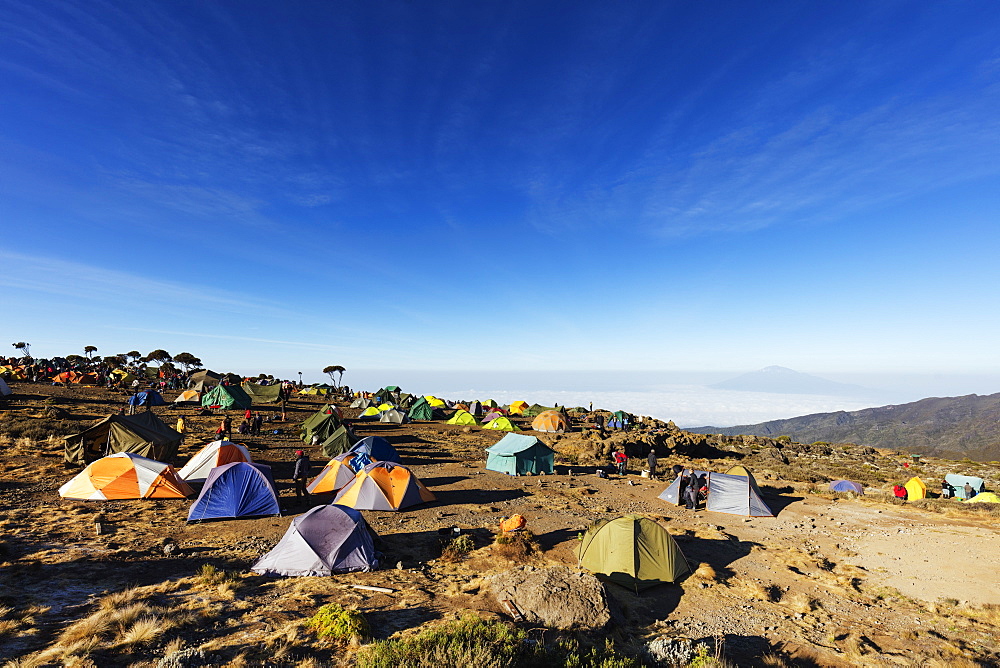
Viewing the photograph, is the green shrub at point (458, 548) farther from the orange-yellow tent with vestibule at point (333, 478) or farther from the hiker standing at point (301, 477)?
the hiker standing at point (301, 477)

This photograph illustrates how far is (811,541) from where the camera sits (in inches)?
603

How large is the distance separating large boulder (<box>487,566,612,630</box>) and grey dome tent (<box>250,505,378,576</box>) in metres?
3.51

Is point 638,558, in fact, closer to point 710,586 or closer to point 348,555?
point 710,586

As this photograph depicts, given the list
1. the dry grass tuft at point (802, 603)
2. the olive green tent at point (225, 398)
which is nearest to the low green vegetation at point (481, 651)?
the dry grass tuft at point (802, 603)

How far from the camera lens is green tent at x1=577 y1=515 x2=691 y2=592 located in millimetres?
11117

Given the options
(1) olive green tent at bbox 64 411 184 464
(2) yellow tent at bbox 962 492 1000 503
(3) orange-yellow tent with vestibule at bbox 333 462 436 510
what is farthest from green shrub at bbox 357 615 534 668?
(2) yellow tent at bbox 962 492 1000 503

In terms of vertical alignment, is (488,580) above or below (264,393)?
below

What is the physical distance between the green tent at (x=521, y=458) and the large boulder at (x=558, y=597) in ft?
45.9

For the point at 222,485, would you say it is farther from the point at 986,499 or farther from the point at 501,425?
the point at 986,499

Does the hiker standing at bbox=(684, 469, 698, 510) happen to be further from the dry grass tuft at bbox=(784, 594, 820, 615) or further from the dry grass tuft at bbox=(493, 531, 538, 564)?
the dry grass tuft at bbox=(493, 531, 538, 564)

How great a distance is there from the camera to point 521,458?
960 inches

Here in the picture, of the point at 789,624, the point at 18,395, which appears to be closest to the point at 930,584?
the point at 789,624

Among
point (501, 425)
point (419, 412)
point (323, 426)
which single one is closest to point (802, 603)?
point (323, 426)

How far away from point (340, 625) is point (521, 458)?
56.5ft
